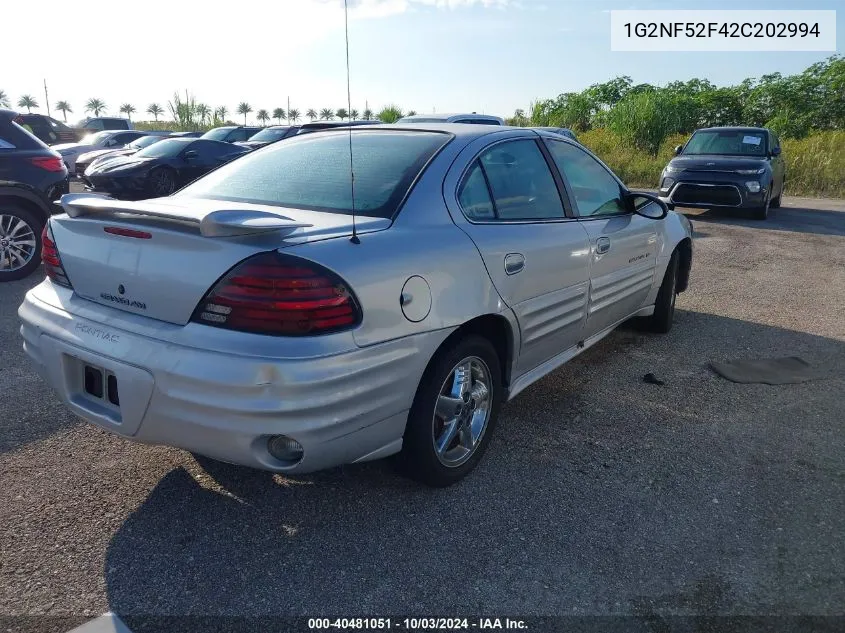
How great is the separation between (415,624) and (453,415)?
0.96m

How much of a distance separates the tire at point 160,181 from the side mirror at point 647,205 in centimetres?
933

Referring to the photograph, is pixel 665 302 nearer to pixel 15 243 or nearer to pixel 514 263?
pixel 514 263

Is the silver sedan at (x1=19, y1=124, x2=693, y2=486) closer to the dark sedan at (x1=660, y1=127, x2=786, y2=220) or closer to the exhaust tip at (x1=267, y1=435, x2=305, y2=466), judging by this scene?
the exhaust tip at (x1=267, y1=435, x2=305, y2=466)

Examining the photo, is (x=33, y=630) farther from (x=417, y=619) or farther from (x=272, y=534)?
(x=417, y=619)

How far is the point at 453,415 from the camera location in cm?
295

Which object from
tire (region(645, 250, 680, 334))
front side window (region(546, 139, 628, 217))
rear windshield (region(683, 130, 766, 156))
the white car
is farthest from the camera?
the white car

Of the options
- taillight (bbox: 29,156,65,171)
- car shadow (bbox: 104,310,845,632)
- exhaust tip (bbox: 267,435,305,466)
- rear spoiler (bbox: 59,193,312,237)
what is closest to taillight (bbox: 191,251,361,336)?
rear spoiler (bbox: 59,193,312,237)

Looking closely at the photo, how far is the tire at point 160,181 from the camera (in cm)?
1162

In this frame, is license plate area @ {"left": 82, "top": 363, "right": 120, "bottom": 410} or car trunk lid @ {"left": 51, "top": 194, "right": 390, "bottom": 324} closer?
car trunk lid @ {"left": 51, "top": 194, "right": 390, "bottom": 324}

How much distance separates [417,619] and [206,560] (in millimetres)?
818

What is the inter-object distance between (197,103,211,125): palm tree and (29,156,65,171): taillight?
3266 cm

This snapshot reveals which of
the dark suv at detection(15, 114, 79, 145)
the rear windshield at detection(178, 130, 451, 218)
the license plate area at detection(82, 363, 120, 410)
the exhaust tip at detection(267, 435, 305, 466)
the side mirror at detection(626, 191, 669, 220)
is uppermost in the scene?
the dark suv at detection(15, 114, 79, 145)

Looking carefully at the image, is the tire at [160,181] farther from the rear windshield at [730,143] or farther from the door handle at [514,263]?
the door handle at [514,263]

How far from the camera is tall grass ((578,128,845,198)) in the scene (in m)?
18.8
